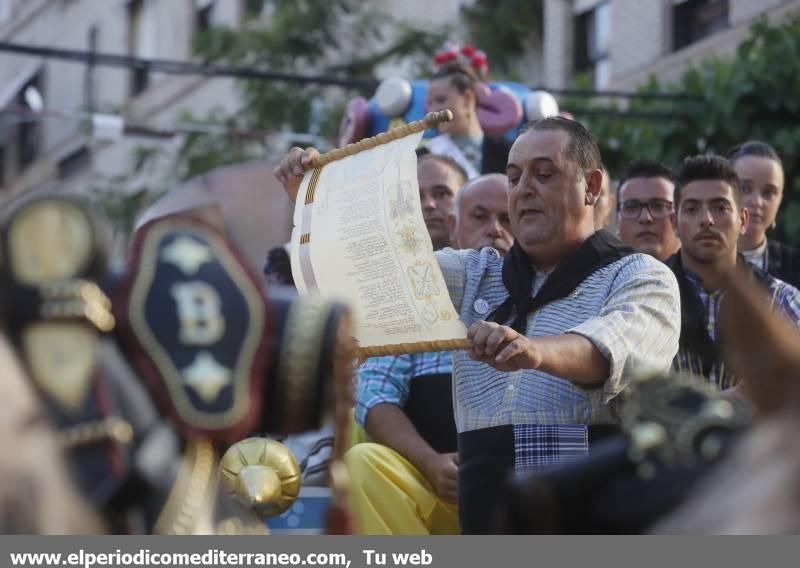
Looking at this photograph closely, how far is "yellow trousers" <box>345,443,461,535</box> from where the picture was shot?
4.55m

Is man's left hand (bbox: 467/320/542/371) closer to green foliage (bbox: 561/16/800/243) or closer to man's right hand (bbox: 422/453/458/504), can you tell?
man's right hand (bbox: 422/453/458/504)

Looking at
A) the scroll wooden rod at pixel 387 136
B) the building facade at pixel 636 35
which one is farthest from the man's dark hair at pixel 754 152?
the building facade at pixel 636 35

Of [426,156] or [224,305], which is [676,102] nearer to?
[426,156]

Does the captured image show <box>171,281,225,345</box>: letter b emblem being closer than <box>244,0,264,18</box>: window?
Yes

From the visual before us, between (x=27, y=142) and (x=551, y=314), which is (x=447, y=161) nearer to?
(x=551, y=314)

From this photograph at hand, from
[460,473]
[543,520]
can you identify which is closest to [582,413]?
[460,473]

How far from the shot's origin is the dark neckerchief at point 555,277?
4160 millimetres

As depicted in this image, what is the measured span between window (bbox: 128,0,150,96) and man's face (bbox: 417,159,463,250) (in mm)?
21018

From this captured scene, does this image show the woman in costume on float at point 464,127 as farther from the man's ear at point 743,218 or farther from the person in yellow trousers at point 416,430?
the man's ear at point 743,218

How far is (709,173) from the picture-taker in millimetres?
5398

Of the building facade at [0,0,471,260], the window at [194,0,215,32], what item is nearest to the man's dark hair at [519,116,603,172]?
the building facade at [0,0,471,260]

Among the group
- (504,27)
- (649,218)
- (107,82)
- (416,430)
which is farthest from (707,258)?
(107,82)

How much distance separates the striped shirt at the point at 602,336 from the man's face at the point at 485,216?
1174 mm

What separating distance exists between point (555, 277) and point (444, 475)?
0.80 m
